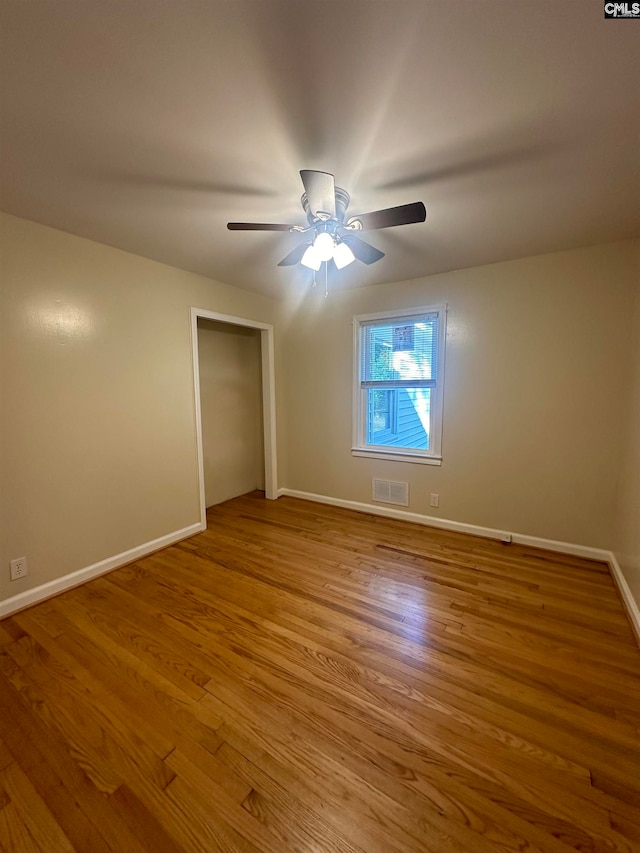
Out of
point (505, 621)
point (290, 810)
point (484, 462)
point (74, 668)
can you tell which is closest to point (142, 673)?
point (74, 668)

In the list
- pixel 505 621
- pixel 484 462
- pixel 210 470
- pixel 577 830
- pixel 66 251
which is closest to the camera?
pixel 577 830

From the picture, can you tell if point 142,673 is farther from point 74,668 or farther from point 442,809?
point 442,809

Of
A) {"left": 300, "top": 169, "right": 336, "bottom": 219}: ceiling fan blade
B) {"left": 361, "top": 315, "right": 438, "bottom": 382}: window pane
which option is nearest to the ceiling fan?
{"left": 300, "top": 169, "right": 336, "bottom": 219}: ceiling fan blade

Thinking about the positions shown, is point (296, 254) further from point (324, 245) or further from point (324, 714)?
point (324, 714)

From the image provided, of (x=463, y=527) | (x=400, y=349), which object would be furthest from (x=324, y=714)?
(x=400, y=349)

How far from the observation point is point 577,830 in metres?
1.04

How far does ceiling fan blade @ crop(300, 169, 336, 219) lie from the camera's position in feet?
4.46

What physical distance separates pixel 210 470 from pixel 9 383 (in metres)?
2.21

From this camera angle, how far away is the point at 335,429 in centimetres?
385

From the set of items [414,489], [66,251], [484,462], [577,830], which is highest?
[66,251]

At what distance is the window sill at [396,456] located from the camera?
10.8 ft

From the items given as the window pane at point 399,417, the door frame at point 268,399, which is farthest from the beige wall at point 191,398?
the window pane at point 399,417

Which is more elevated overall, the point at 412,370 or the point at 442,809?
the point at 412,370

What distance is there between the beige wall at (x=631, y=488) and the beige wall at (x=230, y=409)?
378 centimetres
